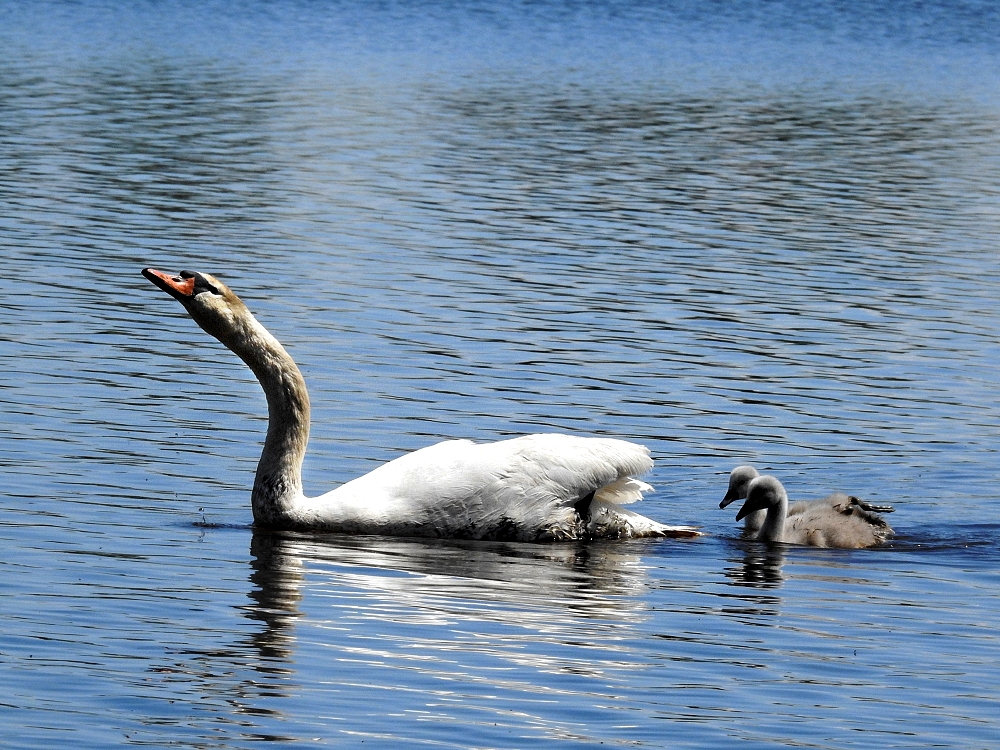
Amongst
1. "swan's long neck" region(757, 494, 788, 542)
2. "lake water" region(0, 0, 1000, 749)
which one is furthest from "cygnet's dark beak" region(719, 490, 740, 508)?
"lake water" region(0, 0, 1000, 749)

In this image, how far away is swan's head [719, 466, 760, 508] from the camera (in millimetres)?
11836

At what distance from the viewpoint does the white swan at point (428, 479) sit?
10672 millimetres

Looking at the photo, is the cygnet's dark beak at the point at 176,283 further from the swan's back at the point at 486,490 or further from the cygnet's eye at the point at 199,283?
the swan's back at the point at 486,490

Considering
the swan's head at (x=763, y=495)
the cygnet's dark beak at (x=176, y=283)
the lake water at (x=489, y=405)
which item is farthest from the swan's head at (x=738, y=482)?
the cygnet's dark beak at (x=176, y=283)

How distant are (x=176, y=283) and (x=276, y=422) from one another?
1124mm

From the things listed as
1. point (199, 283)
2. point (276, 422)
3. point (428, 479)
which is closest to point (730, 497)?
point (428, 479)

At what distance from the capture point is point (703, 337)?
17438mm

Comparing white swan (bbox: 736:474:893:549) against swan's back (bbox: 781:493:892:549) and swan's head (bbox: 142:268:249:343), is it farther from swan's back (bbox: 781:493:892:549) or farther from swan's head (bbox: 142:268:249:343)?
swan's head (bbox: 142:268:249:343)

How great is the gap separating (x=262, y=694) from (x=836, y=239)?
1794cm

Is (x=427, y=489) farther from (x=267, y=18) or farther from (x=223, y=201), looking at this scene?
(x=267, y=18)

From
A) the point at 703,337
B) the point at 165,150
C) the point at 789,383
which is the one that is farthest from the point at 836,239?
the point at 165,150

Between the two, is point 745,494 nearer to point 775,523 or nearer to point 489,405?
point 775,523

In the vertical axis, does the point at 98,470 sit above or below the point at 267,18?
below

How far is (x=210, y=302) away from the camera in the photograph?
11.0 m
